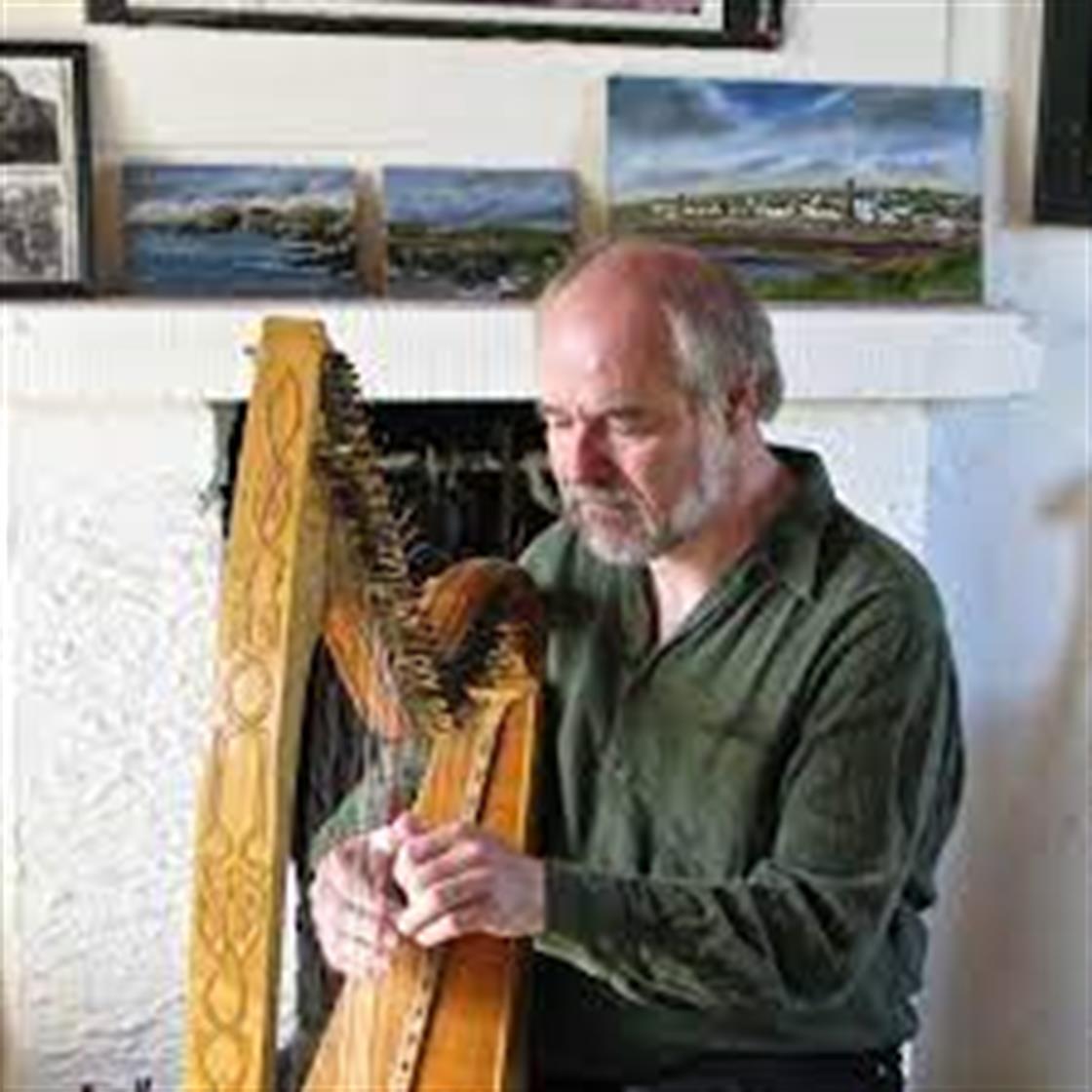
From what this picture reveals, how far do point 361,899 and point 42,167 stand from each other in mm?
905

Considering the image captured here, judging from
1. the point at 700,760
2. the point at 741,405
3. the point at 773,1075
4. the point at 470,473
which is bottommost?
the point at 773,1075

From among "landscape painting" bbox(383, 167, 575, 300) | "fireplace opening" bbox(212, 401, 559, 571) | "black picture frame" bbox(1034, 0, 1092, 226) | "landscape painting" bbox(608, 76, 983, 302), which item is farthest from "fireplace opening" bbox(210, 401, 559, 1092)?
"black picture frame" bbox(1034, 0, 1092, 226)

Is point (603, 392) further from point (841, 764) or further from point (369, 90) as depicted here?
point (369, 90)

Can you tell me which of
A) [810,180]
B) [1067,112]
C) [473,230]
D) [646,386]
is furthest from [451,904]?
[1067,112]

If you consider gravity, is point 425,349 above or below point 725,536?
above

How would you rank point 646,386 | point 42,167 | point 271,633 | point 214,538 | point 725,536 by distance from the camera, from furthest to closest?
point 214,538 → point 42,167 → point 725,536 → point 646,386 → point 271,633

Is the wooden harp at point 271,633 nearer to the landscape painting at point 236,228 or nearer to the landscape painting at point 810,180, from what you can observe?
the landscape painting at point 236,228

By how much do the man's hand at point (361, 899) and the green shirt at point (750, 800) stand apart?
3.9 inches

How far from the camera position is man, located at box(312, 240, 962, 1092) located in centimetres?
119

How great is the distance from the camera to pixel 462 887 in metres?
1.12

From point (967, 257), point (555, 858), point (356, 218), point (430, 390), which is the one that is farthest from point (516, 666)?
point (967, 257)

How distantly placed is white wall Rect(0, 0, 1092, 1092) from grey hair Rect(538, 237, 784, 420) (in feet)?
2.14

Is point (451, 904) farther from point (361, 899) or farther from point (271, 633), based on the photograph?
point (271, 633)

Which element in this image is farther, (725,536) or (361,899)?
(725,536)
